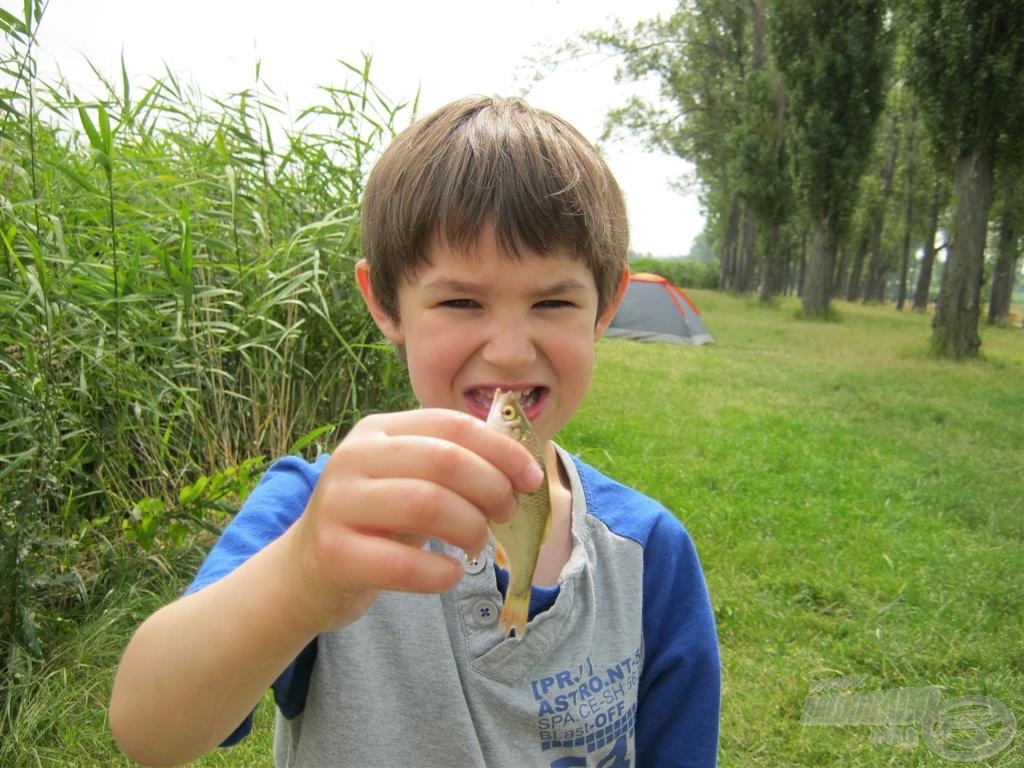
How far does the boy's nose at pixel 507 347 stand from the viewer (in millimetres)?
1212

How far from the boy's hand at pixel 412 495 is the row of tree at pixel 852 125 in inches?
526

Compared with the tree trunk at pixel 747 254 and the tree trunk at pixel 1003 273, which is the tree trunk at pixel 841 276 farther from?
the tree trunk at pixel 1003 273

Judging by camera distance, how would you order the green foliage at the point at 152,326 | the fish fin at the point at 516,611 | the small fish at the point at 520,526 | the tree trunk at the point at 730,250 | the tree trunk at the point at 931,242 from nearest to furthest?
the small fish at the point at 520,526 < the fish fin at the point at 516,611 < the green foliage at the point at 152,326 < the tree trunk at the point at 931,242 < the tree trunk at the point at 730,250

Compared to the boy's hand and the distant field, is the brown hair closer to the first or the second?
the boy's hand

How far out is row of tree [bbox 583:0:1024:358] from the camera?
11.9 meters

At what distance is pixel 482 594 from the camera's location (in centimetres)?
136

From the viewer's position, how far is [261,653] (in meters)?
0.94

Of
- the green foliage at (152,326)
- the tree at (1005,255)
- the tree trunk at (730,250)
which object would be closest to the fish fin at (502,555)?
the green foliage at (152,326)

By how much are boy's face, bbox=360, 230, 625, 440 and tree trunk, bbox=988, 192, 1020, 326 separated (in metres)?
26.9

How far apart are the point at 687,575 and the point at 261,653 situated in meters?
0.89

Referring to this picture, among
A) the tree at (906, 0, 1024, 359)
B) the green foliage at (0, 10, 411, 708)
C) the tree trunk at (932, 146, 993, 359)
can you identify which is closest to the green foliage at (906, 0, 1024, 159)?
the tree at (906, 0, 1024, 359)

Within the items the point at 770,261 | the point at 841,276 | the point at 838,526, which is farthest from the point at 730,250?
the point at 838,526

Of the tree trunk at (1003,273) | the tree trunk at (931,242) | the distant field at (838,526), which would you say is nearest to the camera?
the distant field at (838,526)

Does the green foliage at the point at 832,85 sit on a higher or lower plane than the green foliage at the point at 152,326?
higher
